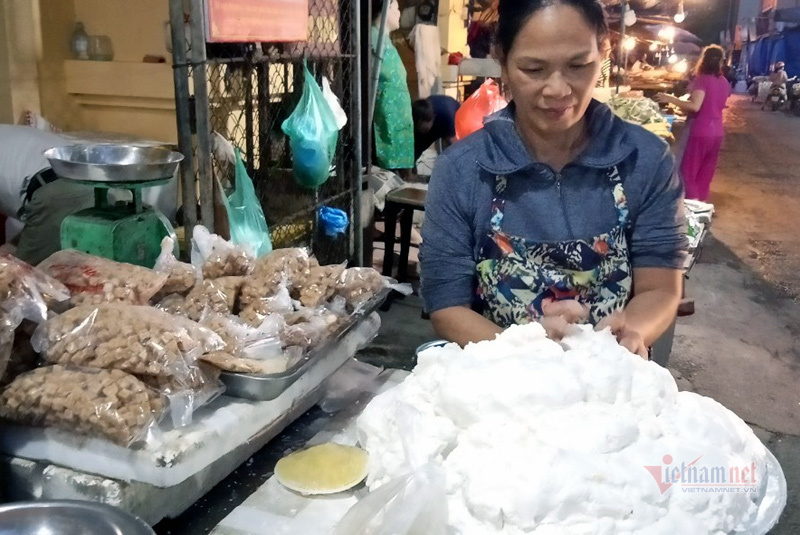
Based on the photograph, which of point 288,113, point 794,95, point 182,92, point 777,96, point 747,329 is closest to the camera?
point 182,92

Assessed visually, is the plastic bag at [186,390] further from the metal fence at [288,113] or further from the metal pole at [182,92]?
the metal fence at [288,113]

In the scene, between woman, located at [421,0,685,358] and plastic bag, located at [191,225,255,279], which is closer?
plastic bag, located at [191,225,255,279]

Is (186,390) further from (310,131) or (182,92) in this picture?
(310,131)

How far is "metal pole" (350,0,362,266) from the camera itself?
4.41m

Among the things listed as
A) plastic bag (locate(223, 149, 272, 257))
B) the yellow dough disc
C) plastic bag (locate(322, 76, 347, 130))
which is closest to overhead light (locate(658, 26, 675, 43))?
plastic bag (locate(322, 76, 347, 130))

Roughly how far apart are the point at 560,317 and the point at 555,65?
2.04ft

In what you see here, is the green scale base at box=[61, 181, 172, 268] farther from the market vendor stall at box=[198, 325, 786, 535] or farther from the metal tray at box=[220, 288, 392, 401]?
the market vendor stall at box=[198, 325, 786, 535]

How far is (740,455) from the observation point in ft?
3.72

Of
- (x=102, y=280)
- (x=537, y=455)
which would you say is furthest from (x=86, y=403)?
(x=537, y=455)

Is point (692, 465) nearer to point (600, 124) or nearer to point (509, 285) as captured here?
point (509, 285)

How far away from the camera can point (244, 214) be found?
3.14 m

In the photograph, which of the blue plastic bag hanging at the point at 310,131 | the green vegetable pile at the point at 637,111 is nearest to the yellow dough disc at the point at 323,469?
the blue plastic bag hanging at the point at 310,131

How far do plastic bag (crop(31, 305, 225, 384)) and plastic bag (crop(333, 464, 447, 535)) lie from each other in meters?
0.41

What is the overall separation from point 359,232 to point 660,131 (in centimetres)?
297
